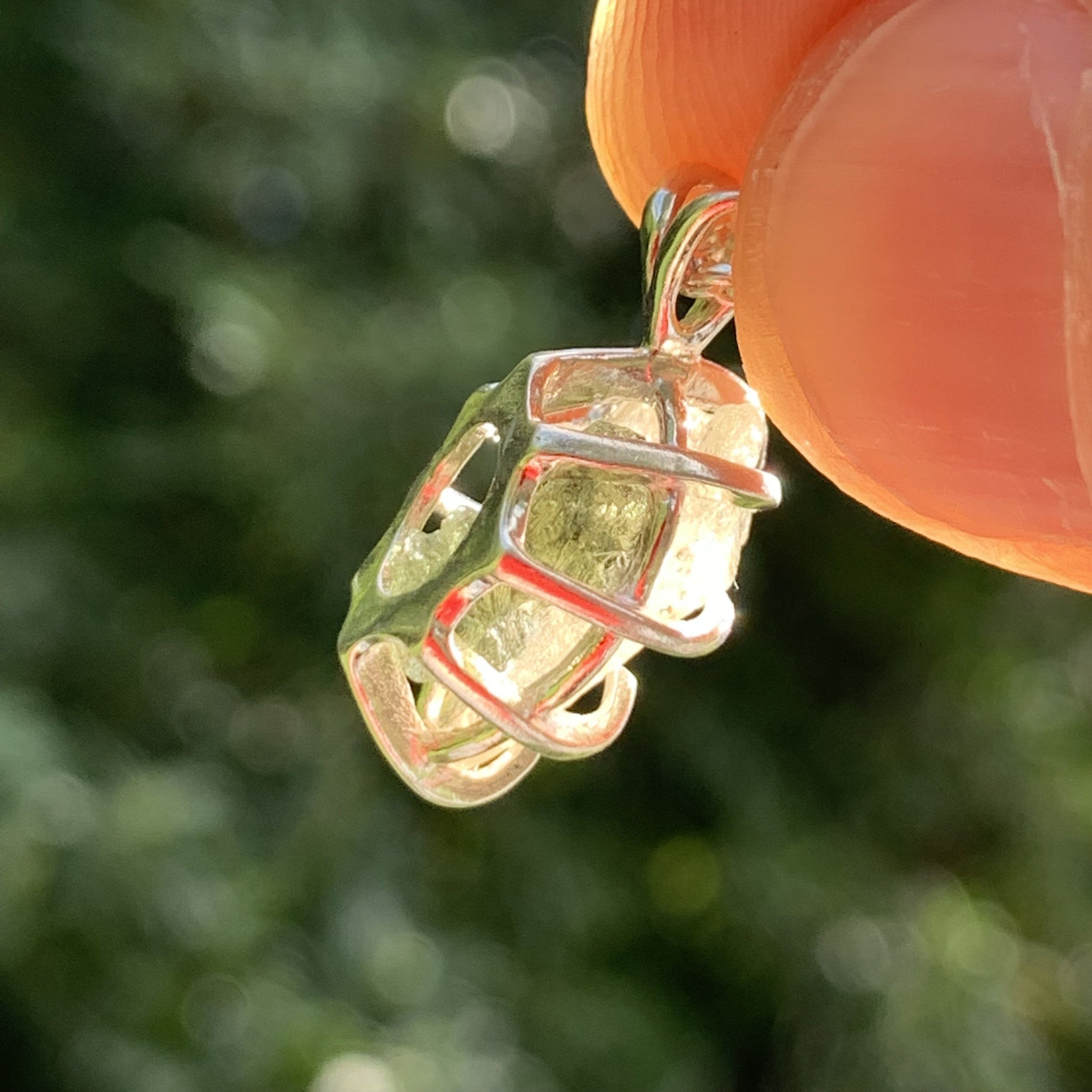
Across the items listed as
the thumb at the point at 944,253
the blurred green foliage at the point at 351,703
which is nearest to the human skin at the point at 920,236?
the thumb at the point at 944,253

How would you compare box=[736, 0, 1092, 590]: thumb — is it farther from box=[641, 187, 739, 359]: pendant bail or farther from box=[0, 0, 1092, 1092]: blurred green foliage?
box=[0, 0, 1092, 1092]: blurred green foliage

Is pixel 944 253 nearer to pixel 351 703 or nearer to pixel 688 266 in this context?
pixel 688 266

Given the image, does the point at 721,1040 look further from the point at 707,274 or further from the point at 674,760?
the point at 707,274

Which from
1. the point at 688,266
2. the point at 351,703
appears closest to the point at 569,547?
the point at 688,266

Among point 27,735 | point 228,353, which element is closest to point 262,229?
point 228,353

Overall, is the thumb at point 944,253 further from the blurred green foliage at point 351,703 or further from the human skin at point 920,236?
the blurred green foliage at point 351,703
